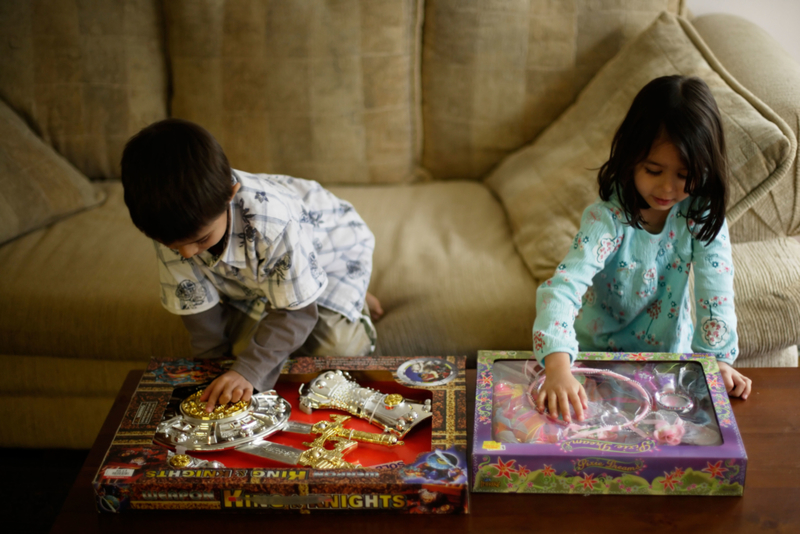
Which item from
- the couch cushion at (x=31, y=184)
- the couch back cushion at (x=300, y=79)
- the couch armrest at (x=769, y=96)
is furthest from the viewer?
the couch back cushion at (x=300, y=79)

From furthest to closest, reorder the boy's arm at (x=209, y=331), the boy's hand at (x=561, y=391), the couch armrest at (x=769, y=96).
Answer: the couch armrest at (x=769, y=96), the boy's arm at (x=209, y=331), the boy's hand at (x=561, y=391)

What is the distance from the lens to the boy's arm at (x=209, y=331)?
1025 millimetres

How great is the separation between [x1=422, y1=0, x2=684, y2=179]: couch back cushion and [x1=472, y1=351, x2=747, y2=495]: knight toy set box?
2.73ft

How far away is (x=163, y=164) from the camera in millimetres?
751

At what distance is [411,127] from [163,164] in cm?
92

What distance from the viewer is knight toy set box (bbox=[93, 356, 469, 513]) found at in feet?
2.24

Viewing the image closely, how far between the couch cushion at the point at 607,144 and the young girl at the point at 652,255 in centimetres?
19

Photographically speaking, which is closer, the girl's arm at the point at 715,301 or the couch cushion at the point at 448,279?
the girl's arm at the point at 715,301

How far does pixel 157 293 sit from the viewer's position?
4.03 feet

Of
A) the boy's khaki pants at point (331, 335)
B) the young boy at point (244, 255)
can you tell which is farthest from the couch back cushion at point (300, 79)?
the boy's khaki pants at point (331, 335)

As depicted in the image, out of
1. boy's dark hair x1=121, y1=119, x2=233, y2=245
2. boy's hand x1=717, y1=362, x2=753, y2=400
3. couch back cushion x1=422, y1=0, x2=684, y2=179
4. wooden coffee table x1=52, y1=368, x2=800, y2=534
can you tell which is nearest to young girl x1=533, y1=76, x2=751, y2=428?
boy's hand x1=717, y1=362, x2=753, y2=400

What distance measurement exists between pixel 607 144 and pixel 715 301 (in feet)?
1.42

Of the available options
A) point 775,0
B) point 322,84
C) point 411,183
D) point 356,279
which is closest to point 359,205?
point 411,183

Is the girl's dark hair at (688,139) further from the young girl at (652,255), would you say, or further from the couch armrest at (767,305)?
the couch armrest at (767,305)
